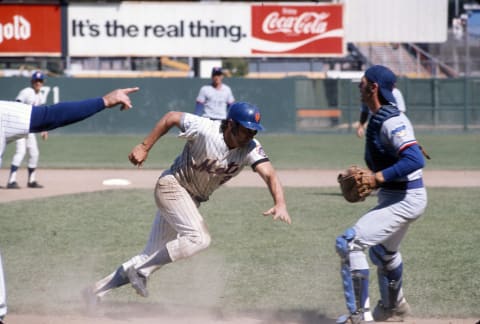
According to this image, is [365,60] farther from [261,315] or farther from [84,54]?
[261,315]

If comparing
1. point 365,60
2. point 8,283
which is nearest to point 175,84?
point 365,60

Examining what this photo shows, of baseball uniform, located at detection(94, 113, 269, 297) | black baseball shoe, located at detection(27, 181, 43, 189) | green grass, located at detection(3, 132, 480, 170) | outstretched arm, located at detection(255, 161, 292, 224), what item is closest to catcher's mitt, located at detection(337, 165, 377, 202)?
outstretched arm, located at detection(255, 161, 292, 224)

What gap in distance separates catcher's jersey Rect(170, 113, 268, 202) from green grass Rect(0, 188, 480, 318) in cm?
125

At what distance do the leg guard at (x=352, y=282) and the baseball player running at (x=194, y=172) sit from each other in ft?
1.62

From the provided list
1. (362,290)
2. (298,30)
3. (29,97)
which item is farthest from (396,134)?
(298,30)

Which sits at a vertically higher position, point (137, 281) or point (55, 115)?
point (55, 115)

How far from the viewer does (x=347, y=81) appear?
3112 centimetres

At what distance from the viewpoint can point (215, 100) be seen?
17.6 m

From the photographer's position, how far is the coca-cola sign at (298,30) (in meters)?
33.0

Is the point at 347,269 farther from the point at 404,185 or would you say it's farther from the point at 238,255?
the point at 238,255

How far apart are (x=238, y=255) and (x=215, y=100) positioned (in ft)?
28.0

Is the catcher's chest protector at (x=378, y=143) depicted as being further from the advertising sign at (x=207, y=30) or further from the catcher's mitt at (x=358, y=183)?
the advertising sign at (x=207, y=30)

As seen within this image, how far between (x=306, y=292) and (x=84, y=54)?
26329 millimetres

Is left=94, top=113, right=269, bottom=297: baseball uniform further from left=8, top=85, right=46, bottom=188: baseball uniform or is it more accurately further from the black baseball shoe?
the black baseball shoe
